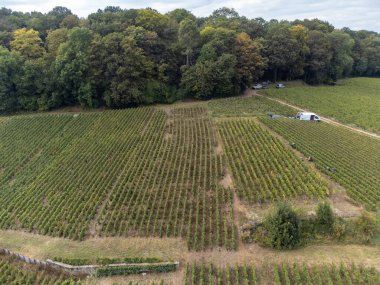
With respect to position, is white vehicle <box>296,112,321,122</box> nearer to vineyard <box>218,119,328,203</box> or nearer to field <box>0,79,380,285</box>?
field <box>0,79,380,285</box>

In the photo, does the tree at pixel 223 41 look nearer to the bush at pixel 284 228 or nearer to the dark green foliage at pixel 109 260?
the bush at pixel 284 228

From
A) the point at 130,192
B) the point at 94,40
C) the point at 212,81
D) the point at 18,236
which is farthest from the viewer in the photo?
the point at 212,81

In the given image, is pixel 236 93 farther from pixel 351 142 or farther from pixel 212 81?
pixel 351 142

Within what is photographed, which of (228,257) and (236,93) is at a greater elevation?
(236,93)

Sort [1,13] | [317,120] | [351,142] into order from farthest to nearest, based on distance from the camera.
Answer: [1,13] < [317,120] < [351,142]

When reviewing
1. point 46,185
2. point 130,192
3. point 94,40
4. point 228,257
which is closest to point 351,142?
point 228,257

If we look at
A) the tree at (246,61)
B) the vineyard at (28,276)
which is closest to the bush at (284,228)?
the vineyard at (28,276)

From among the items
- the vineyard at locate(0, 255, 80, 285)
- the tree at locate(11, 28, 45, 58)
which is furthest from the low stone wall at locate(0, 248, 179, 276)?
the tree at locate(11, 28, 45, 58)
